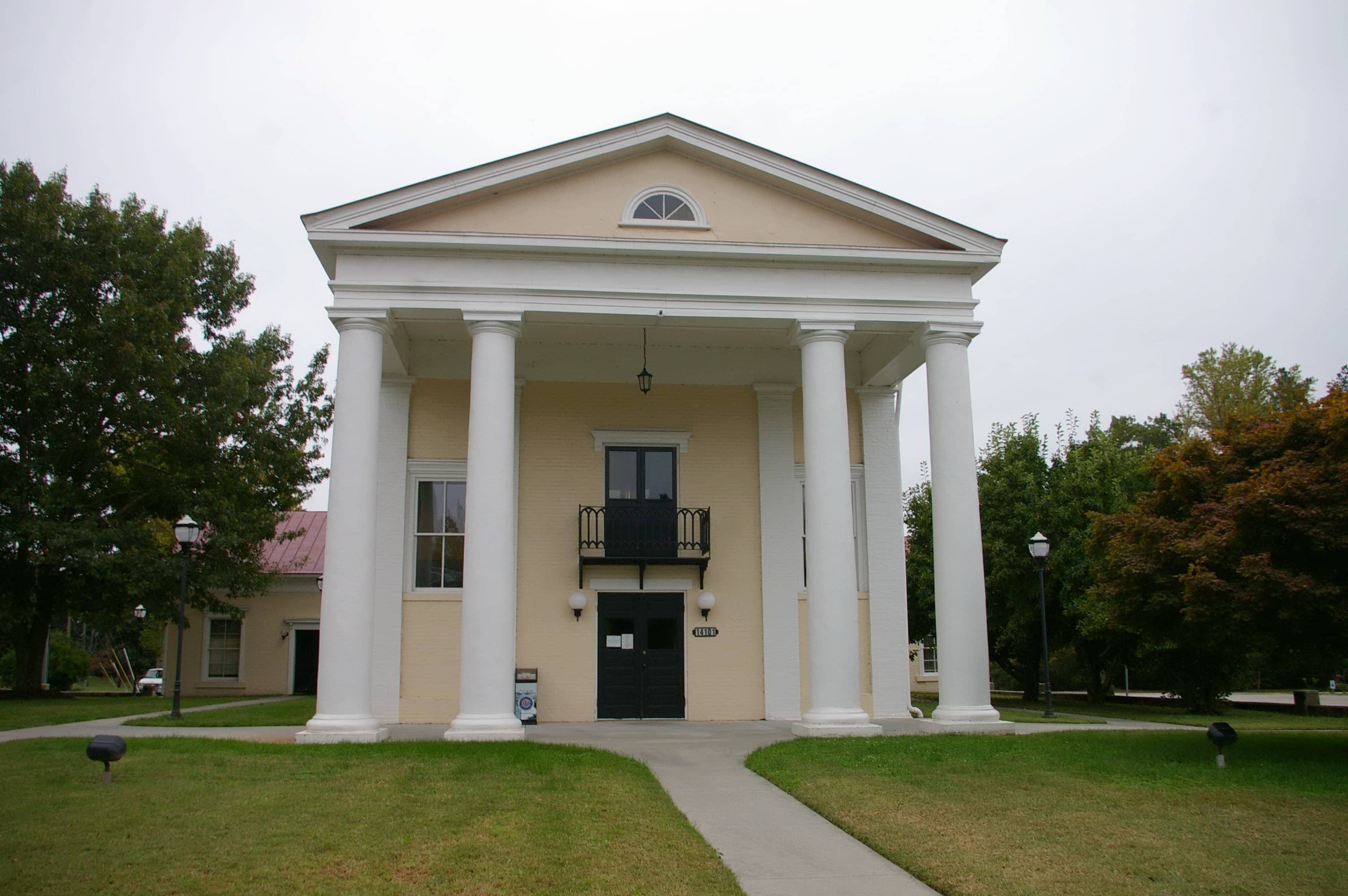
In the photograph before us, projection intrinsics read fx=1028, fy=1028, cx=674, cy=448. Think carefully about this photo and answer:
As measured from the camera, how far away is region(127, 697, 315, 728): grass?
16859 millimetres

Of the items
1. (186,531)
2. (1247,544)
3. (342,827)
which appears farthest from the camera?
(186,531)

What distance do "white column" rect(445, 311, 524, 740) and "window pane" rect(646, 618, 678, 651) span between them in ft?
14.8

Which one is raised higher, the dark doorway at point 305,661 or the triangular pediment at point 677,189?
the triangular pediment at point 677,189

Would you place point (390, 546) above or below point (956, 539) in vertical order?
above

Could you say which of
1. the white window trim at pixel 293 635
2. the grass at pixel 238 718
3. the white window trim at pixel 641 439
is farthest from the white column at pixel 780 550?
the white window trim at pixel 293 635

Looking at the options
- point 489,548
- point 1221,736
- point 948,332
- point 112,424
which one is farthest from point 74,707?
point 1221,736

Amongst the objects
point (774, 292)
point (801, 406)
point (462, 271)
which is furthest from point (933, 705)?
point (462, 271)

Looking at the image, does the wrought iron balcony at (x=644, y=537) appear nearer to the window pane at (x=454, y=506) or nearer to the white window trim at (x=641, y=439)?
the white window trim at (x=641, y=439)

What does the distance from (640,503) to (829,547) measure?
4.83 metres

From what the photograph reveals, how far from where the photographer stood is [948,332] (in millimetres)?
16500

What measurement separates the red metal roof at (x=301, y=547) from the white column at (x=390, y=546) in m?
13.9

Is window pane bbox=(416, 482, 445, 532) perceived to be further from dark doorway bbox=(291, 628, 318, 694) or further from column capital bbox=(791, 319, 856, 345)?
dark doorway bbox=(291, 628, 318, 694)

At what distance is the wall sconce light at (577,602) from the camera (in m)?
18.4

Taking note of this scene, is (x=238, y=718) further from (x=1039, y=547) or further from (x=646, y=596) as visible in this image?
(x=1039, y=547)
